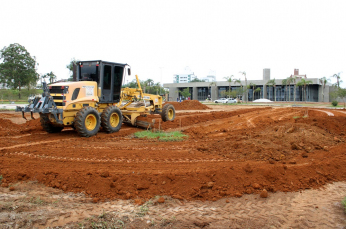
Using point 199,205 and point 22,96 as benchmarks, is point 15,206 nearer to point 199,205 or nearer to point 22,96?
point 199,205

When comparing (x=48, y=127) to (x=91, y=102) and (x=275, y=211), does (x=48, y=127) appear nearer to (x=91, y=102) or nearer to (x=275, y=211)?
(x=91, y=102)

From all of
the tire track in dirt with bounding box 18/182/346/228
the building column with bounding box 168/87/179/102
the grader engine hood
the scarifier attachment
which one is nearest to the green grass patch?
the grader engine hood

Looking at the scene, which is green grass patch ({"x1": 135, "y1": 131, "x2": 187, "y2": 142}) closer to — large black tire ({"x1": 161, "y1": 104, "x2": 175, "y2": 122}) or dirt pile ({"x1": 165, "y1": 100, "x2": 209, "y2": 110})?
large black tire ({"x1": 161, "y1": 104, "x2": 175, "y2": 122})

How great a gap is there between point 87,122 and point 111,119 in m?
1.49

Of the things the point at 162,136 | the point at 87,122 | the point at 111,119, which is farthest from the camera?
the point at 111,119

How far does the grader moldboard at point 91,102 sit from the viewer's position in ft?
34.7

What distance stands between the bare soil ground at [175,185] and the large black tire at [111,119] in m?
2.77

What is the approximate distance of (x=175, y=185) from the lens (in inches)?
217

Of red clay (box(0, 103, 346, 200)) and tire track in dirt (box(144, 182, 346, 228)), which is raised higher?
red clay (box(0, 103, 346, 200))

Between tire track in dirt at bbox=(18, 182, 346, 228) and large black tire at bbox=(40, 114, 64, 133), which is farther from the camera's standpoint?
large black tire at bbox=(40, 114, 64, 133)

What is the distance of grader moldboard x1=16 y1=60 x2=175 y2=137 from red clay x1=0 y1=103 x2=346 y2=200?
2.42ft

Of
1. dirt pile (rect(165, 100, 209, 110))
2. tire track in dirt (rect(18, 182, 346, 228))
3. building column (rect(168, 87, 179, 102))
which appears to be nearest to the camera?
tire track in dirt (rect(18, 182, 346, 228))

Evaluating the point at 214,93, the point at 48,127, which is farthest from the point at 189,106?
the point at 214,93

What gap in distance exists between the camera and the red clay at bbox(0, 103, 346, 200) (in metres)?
5.48
